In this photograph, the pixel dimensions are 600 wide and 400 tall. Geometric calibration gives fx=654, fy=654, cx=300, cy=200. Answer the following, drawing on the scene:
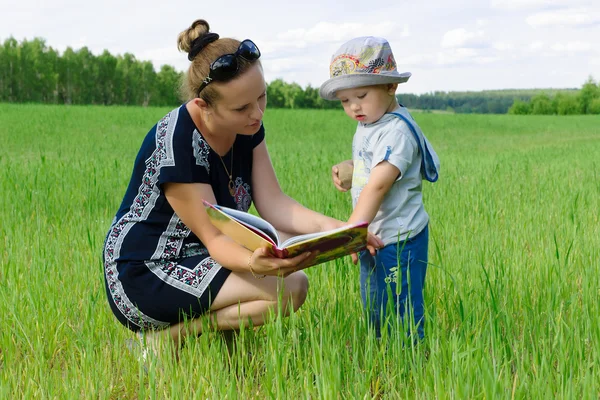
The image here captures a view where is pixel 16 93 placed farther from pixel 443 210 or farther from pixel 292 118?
pixel 443 210

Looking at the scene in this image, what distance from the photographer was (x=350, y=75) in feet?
7.62

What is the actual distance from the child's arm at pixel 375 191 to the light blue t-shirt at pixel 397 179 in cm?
3

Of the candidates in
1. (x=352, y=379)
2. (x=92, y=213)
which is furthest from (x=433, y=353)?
(x=92, y=213)

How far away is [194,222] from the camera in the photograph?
235 cm

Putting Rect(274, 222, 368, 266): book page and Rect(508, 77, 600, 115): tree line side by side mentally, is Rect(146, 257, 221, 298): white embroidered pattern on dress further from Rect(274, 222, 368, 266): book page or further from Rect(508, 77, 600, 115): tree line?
Rect(508, 77, 600, 115): tree line

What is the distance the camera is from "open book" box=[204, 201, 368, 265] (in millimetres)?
1844

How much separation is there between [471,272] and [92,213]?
338cm

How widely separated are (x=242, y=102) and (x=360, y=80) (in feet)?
1.41

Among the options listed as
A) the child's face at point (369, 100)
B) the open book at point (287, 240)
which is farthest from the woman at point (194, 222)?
the child's face at point (369, 100)

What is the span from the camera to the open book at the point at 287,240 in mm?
1844

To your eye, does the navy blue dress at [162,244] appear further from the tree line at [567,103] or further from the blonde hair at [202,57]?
the tree line at [567,103]

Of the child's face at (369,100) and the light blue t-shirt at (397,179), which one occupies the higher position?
the child's face at (369,100)

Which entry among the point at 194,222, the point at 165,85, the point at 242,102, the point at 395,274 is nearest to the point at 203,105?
the point at 242,102

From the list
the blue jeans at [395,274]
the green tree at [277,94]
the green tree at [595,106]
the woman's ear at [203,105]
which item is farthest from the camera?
the green tree at [595,106]
